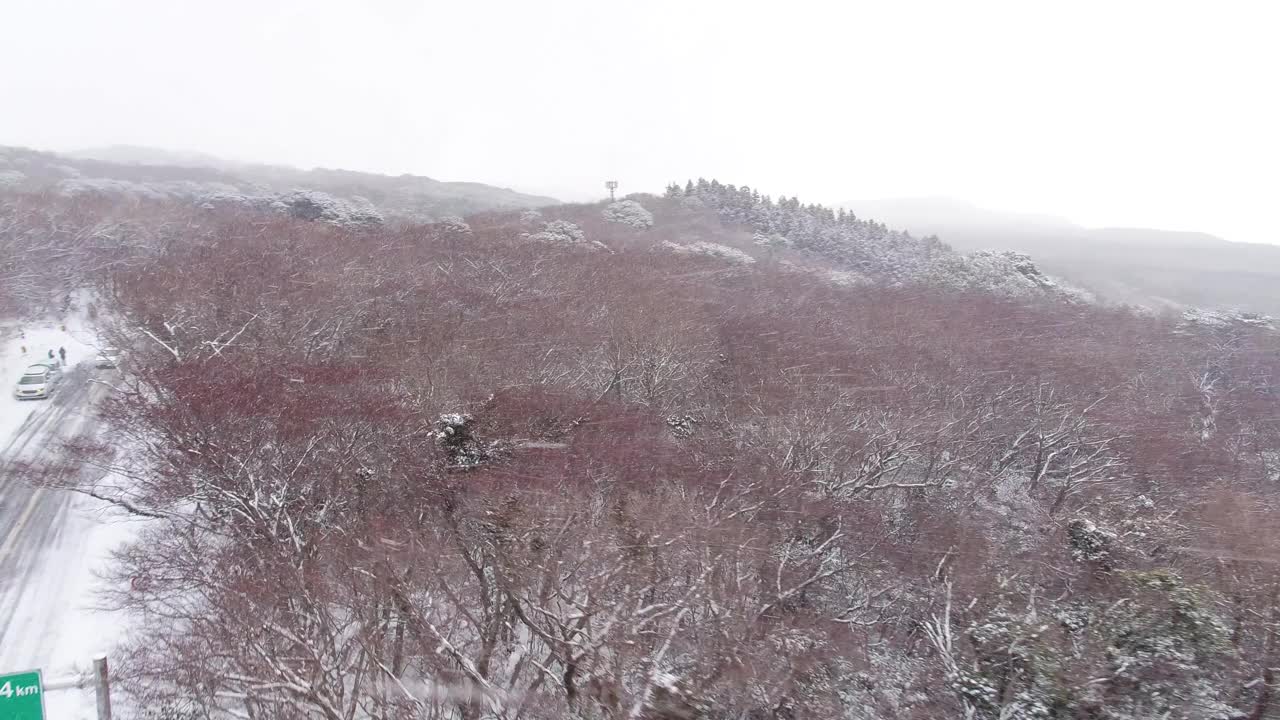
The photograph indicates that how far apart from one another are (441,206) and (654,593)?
49.9 m

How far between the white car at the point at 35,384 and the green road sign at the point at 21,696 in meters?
19.3

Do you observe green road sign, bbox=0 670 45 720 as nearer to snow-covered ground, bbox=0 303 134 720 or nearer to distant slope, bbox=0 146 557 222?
snow-covered ground, bbox=0 303 134 720

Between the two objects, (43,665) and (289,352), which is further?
(289,352)

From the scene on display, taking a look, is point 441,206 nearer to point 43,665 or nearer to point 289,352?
point 289,352

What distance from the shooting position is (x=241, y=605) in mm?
7352

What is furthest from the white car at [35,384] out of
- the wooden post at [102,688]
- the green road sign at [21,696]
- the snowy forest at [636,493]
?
the green road sign at [21,696]

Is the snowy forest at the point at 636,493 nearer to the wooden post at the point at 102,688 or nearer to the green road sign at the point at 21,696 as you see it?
the wooden post at the point at 102,688

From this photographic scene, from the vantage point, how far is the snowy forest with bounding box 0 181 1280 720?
7004 mm

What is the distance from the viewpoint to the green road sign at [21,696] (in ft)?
12.3

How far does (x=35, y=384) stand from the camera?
17438 mm

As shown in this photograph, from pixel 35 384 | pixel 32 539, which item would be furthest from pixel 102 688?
pixel 35 384

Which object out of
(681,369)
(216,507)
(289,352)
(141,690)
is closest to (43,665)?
(216,507)

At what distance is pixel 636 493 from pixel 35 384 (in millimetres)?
19626

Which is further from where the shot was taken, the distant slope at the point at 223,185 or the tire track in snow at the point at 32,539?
the distant slope at the point at 223,185
